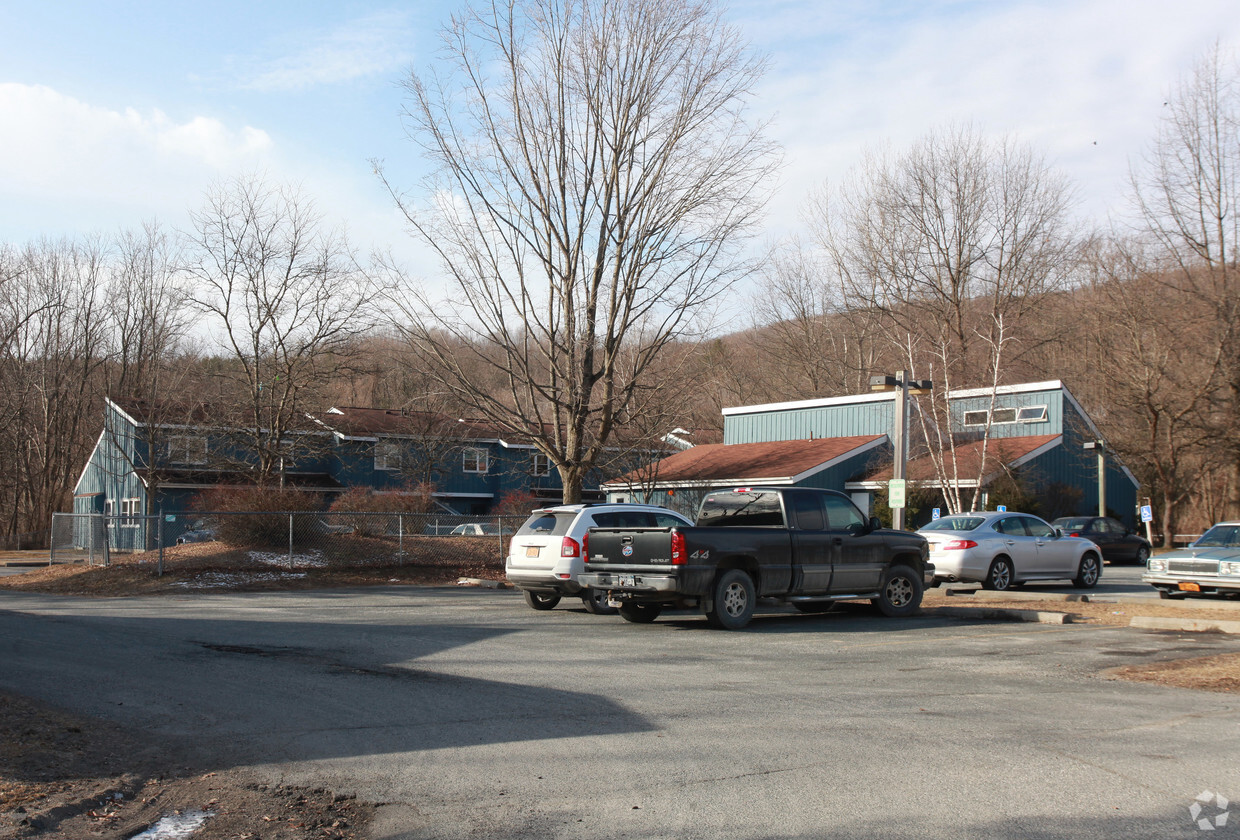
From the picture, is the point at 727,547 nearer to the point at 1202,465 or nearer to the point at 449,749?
the point at 449,749

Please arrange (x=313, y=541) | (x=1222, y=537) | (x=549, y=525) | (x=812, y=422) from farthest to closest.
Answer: (x=812, y=422) < (x=313, y=541) < (x=1222, y=537) < (x=549, y=525)

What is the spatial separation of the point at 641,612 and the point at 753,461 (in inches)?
1081

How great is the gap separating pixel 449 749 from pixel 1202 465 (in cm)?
4199

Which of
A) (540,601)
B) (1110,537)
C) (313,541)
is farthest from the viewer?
(1110,537)

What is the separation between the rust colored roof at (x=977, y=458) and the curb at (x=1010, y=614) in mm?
20449

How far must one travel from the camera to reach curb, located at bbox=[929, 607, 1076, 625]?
15.1 metres

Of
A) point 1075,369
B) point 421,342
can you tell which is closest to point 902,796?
point 421,342

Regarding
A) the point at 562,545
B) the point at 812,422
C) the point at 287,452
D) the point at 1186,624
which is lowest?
the point at 1186,624

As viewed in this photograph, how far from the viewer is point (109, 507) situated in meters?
→ 47.7

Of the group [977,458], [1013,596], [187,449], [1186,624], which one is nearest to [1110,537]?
[977,458]

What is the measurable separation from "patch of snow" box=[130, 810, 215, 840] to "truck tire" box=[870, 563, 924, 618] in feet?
40.0

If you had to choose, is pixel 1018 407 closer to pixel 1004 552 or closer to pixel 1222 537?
pixel 1222 537

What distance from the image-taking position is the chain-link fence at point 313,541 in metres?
24.5

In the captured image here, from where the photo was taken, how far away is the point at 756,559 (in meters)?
14.2
